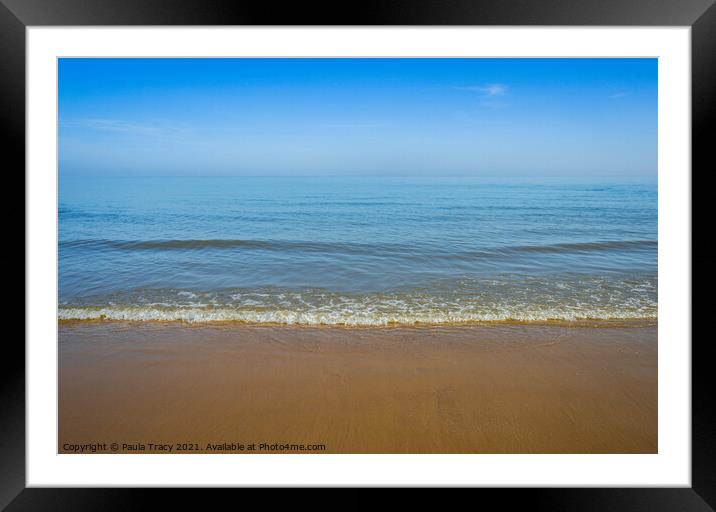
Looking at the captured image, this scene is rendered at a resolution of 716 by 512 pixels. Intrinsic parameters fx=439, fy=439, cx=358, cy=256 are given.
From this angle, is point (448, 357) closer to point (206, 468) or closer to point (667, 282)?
point (667, 282)

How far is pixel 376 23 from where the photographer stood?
151cm

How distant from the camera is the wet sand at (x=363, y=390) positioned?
232 centimetres

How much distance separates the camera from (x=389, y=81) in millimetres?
24844

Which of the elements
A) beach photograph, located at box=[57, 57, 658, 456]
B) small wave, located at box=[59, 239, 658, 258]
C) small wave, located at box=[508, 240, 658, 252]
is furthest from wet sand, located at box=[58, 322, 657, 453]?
small wave, located at box=[508, 240, 658, 252]

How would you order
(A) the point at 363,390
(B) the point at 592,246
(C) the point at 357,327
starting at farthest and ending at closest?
(B) the point at 592,246 → (C) the point at 357,327 → (A) the point at 363,390

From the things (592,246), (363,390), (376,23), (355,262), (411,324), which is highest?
(376,23)

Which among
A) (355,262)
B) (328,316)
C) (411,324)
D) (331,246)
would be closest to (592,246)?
(355,262)

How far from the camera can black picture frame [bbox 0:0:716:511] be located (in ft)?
4.87

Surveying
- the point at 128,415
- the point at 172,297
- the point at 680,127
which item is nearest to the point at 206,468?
the point at 128,415

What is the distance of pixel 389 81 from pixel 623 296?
22.4 metres

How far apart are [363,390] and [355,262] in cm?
432

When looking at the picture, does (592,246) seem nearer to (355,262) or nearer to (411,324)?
(355,262)

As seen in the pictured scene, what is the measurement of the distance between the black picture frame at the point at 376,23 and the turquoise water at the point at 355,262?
2.57m

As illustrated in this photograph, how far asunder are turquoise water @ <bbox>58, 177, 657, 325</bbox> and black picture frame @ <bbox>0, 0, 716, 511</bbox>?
2571 mm
